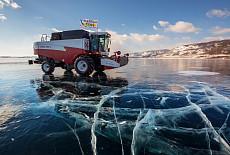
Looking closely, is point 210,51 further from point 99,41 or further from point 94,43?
point 94,43

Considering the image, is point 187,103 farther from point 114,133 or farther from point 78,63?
point 78,63

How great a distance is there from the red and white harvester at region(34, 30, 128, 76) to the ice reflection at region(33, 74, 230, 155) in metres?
7.91

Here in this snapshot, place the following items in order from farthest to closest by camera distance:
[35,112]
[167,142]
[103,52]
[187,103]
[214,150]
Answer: [103,52] < [187,103] < [35,112] < [167,142] < [214,150]

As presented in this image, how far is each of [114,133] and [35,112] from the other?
249 centimetres

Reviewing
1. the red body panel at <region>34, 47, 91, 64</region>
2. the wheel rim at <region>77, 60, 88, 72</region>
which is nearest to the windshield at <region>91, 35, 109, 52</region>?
the red body panel at <region>34, 47, 91, 64</region>

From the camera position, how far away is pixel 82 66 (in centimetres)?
1452

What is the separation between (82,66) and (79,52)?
1.17 meters

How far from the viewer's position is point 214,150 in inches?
124

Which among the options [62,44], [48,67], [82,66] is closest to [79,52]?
[82,66]

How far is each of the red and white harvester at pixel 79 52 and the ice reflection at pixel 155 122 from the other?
311 inches

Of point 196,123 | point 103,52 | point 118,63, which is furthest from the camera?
point 103,52

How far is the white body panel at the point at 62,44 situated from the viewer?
48.6ft

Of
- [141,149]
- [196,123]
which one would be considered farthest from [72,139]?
[196,123]

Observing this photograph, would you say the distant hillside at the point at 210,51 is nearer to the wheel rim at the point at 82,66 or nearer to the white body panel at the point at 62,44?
the white body panel at the point at 62,44
